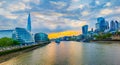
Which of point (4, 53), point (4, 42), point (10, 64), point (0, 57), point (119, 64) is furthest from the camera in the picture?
point (4, 42)

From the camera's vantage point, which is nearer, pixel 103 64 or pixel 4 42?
pixel 103 64

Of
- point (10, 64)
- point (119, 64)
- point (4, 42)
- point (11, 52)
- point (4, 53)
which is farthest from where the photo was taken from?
point (4, 42)

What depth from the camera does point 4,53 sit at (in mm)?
54000

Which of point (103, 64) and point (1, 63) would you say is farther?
point (1, 63)

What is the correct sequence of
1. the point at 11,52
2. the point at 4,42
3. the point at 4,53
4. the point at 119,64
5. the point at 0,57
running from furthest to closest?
the point at 4,42
the point at 11,52
the point at 4,53
the point at 0,57
the point at 119,64

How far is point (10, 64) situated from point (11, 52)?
67.6ft

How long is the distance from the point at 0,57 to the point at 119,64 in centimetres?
2480

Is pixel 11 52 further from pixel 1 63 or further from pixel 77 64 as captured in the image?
pixel 77 64

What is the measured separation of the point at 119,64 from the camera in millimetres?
39469

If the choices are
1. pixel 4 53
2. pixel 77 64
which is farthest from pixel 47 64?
pixel 4 53

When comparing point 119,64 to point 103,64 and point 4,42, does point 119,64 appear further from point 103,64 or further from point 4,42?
point 4,42

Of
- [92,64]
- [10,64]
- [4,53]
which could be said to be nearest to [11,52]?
[4,53]

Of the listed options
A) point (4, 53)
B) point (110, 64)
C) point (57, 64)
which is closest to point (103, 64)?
point (110, 64)

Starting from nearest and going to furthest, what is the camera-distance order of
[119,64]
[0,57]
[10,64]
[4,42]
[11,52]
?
1. [119,64]
2. [10,64]
3. [0,57]
4. [11,52]
5. [4,42]
